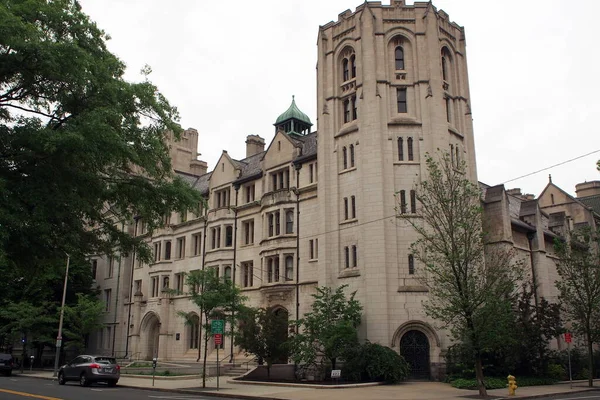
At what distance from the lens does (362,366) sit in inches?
1107

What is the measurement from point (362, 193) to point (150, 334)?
1060 inches

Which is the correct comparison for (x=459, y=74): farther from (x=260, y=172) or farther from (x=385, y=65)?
(x=260, y=172)

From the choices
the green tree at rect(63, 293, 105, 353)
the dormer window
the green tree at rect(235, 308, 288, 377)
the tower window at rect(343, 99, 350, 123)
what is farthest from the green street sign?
the green tree at rect(63, 293, 105, 353)

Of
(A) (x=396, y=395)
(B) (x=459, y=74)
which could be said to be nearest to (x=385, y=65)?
(B) (x=459, y=74)

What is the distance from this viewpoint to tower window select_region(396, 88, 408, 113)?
3562cm

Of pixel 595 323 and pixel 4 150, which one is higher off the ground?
pixel 4 150

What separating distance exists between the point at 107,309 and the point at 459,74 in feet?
131

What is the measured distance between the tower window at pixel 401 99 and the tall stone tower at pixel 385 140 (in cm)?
7

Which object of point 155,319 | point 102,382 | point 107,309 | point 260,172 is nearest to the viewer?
point 102,382

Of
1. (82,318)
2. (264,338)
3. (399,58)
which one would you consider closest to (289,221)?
(264,338)

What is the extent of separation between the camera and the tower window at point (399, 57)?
36594 millimetres

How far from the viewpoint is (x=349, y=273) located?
111ft

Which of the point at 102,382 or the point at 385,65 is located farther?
the point at 385,65

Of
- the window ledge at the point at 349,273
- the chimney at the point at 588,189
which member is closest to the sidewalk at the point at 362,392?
the window ledge at the point at 349,273
